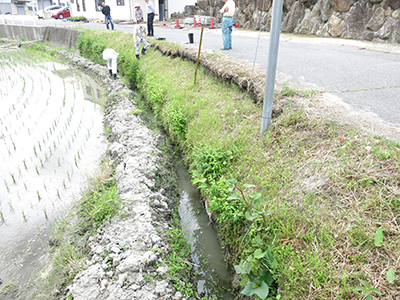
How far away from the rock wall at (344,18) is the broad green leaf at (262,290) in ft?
24.4

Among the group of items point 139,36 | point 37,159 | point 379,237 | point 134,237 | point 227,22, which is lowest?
point 37,159

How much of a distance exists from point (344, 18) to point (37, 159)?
37.5ft

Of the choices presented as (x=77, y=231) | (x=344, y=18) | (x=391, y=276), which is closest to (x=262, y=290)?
(x=391, y=276)

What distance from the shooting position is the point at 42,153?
16.5 ft

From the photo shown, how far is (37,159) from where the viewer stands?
482 cm

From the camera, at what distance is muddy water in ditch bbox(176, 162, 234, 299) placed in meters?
2.83

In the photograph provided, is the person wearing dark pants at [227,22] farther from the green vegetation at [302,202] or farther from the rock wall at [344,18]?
the green vegetation at [302,202]

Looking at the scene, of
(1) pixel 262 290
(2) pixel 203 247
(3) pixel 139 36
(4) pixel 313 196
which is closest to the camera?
(1) pixel 262 290

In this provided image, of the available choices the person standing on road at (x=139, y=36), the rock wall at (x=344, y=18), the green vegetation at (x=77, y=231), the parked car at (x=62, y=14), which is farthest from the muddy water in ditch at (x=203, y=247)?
the parked car at (x=62, y=14)

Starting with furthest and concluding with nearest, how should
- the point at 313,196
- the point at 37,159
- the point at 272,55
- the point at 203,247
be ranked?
the point at 37,159, the point at 203,247, the point at 272,55, the point at 313,196

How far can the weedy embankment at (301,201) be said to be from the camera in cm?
200

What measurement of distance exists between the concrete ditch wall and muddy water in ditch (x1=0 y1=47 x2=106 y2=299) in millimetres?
8052

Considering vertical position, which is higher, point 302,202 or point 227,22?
point 227,22

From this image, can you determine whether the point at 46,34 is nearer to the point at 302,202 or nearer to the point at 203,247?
the point at 203,247
